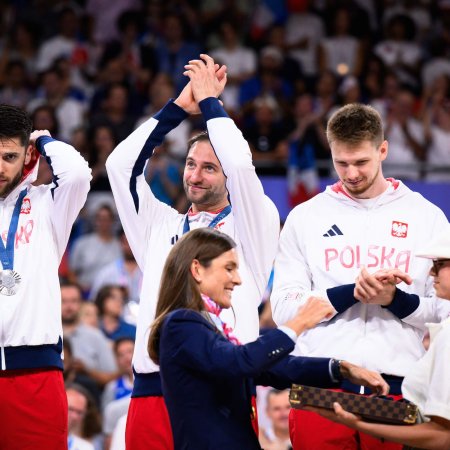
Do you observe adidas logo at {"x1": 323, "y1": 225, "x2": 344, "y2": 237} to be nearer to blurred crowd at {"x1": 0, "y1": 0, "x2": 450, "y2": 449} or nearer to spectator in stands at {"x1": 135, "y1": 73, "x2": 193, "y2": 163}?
blurred crowd at {"x1": 0, "y1": 0, "x2": 450, "y2": 449}

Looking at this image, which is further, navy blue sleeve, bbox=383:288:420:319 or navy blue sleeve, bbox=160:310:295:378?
navy blue sleeve, bbox=383:288:420:319

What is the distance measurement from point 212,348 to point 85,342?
542cm

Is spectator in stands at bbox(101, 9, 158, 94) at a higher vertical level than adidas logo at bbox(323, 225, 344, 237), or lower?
higher

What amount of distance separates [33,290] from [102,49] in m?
8.28

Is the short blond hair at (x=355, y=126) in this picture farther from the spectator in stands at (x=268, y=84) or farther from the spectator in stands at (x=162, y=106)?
the spectator in stands at (x=268, y=84)

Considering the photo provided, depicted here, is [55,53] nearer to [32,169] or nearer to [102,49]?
[102,49]

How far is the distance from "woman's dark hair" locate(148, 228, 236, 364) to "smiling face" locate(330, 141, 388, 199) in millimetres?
935

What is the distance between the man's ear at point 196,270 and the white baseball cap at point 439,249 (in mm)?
914

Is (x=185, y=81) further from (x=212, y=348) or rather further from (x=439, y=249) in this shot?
(x=212, y=348)

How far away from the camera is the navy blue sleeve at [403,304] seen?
496cm

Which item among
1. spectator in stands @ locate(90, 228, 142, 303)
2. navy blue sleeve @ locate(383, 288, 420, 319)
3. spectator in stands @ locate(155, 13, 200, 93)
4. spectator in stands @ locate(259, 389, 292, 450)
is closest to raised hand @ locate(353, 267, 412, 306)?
navy blue sleeve @ locate(383, 288, 420, 319)

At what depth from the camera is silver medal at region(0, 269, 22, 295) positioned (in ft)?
17.2

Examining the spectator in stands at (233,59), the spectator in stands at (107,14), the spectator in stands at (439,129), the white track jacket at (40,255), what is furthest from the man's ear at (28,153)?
the spectator in stands at (107,14)

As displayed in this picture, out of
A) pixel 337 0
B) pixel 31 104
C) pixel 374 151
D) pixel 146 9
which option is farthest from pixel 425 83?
pixel 374 151
